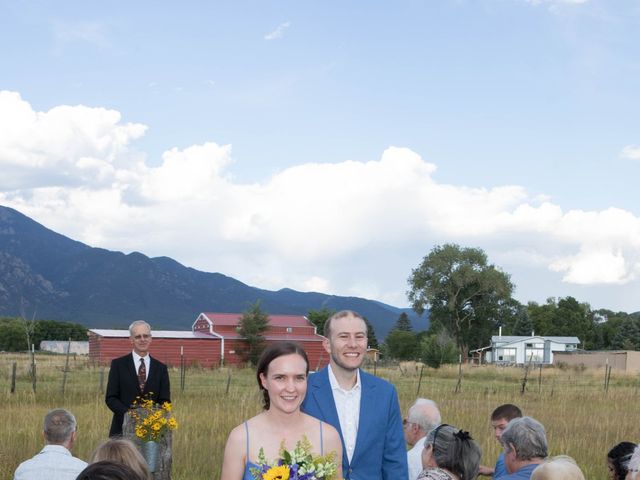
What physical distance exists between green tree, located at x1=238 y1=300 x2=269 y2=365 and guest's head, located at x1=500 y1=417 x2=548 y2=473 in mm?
51532

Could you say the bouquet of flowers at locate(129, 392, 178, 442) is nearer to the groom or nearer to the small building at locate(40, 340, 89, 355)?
the groom

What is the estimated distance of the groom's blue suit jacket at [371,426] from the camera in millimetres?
4535

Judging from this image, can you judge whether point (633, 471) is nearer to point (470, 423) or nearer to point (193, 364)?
point (470, 423)

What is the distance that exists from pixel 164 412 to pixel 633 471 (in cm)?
428

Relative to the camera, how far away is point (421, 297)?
8581 centimetres

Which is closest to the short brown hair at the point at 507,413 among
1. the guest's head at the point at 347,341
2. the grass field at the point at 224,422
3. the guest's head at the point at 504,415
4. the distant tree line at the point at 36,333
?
the guest's head at the point at 504,415

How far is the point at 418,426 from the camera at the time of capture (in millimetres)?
5801

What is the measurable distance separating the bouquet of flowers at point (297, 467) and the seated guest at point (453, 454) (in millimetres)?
1225

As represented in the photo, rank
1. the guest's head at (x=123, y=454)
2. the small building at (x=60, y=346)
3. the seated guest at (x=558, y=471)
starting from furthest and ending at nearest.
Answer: the small building at (x=60, y=346) < the seated guest at (x=558, y=471) < the guest's head at (x=123, y=454)

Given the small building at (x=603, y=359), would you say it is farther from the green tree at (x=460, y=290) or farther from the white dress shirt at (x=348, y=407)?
the white dress shirt at (x=348, y=407)

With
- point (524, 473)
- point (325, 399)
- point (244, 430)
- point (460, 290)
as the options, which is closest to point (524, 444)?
point (524, 473)

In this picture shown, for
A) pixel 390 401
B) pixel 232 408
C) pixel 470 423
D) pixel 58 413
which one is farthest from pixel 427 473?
pixel 232 408

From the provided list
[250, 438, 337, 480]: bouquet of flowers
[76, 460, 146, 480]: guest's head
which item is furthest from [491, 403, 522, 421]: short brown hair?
[76, 460, 146, 480]: guest's head

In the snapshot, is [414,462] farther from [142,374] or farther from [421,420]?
[142,374]
